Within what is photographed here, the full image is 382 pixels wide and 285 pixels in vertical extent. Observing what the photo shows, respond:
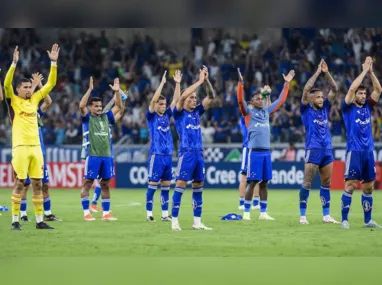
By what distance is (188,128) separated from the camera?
1653 centimetres

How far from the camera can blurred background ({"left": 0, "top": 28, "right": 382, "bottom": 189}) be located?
3503 centimetres

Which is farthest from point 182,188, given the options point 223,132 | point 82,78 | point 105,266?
point 82,78

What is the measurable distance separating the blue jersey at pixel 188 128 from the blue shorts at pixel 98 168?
2860 mm

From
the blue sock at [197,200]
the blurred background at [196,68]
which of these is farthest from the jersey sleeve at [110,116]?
the blurred background at [196,68]

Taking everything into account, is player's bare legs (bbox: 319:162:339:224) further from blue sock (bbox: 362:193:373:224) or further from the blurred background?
the blurred background

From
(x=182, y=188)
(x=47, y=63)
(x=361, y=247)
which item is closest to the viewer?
(x=361, y=247)

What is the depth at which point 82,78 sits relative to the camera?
39.9 m

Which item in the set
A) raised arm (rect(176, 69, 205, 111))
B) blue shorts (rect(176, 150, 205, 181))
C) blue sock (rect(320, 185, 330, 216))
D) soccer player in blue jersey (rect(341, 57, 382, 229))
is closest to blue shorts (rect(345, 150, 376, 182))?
soccer player in blue jersey (rect(341, 57, 382, 229))

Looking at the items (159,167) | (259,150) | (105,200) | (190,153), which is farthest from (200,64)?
(190,153)

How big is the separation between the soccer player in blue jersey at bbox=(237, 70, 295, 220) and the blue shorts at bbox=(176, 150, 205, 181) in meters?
2.61

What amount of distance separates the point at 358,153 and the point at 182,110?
324 centimetres

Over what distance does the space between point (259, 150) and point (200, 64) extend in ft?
67.4

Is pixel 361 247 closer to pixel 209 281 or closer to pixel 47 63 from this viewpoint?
pixel 209 281

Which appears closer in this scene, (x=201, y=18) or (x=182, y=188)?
(x=182, y=188)
